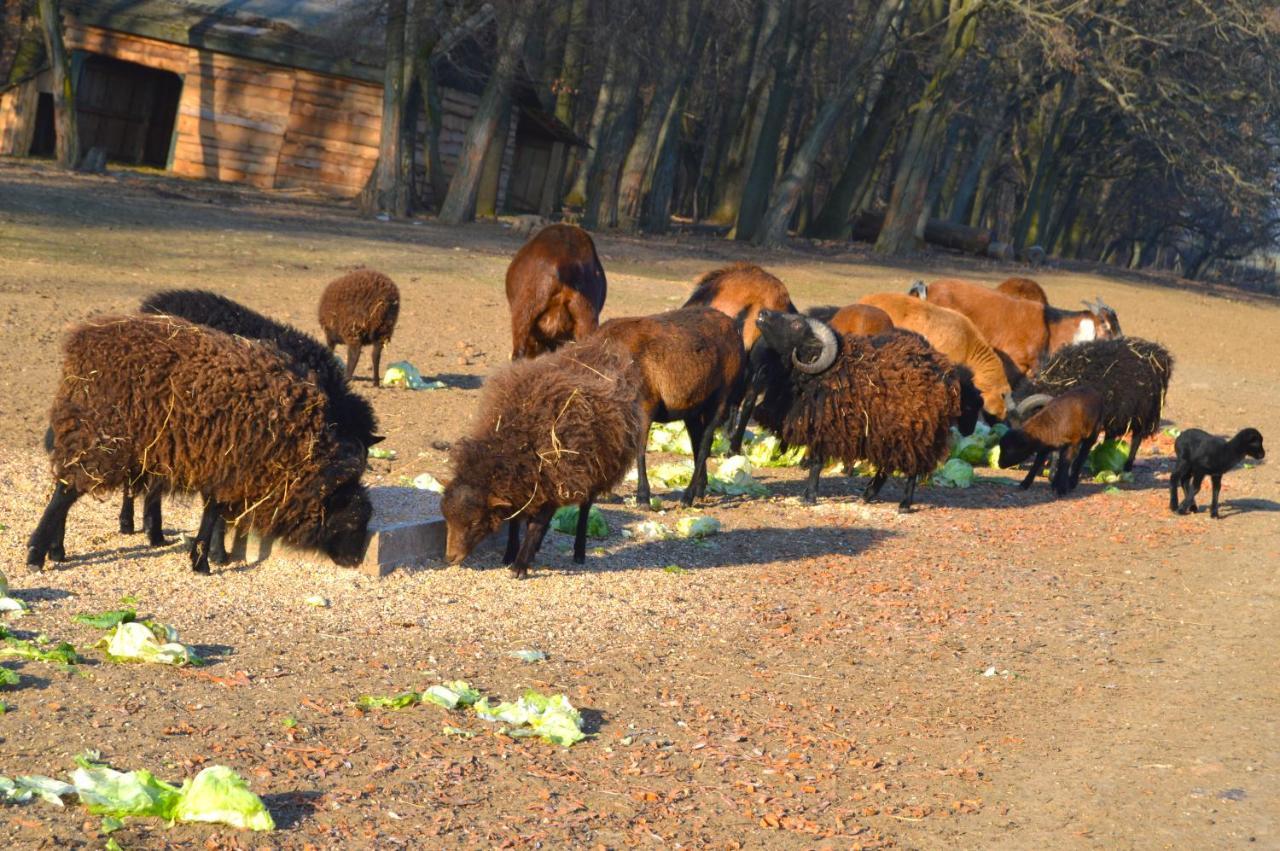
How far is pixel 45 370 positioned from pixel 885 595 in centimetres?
751

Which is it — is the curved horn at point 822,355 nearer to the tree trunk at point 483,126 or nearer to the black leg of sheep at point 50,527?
the black leg of sheep at point 50,527

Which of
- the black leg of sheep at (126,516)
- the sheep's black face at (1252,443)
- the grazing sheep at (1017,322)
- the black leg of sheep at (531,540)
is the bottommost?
the black leg of sheep at (126,516)

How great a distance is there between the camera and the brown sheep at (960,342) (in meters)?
15.6

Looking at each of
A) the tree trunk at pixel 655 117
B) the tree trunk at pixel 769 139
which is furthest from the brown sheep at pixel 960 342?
the tree trunk at pixel 769 139

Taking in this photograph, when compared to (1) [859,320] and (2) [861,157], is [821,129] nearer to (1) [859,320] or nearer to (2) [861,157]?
(2) [861,157]

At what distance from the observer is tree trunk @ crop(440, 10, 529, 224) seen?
28109mm

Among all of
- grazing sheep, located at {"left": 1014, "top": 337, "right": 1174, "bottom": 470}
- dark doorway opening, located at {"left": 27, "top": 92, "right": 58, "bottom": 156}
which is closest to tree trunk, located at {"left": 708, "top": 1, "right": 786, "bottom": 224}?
dark doorway opening, located at {"left": 27, "top": 92, "right": 58, "bottom": 156}

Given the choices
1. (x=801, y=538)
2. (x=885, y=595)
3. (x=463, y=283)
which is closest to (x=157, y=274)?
(x=463, y=283)

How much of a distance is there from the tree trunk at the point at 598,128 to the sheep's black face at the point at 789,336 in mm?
21330

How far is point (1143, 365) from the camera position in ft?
47.8

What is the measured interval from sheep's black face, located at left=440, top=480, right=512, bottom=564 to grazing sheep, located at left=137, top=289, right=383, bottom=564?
1.92ft

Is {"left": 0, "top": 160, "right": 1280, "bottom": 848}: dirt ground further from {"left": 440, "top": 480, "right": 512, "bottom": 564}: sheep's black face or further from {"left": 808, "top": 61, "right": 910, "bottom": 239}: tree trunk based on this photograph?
{"left": 808, "top": 61, "right": 910, "bottom": 239}: tree trunk

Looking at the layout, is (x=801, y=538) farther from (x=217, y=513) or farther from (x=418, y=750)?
(x=418, y=750)

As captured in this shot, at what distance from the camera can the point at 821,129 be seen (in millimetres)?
33344
